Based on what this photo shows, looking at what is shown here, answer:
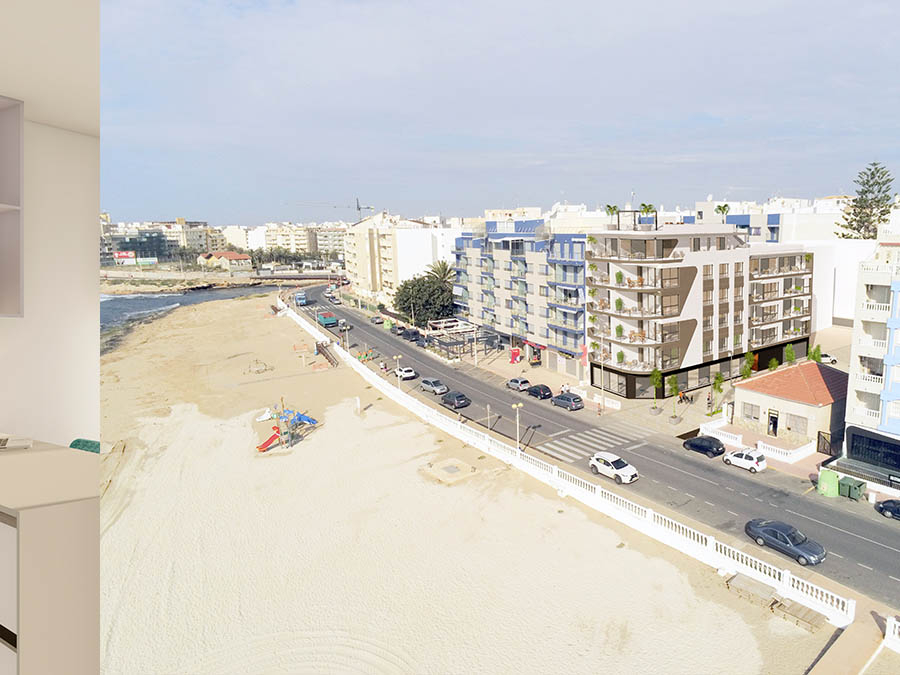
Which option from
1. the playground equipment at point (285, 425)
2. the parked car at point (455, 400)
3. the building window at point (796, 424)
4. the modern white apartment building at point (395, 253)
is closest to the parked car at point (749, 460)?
the building window at point (796, 424)

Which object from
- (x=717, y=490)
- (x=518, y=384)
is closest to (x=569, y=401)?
(x=518, y=384)

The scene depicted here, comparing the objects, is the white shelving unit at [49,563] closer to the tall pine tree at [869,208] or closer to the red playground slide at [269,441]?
the red playground slide at [269,441]

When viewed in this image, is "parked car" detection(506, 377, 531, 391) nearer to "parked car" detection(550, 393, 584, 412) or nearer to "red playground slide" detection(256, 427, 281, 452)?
"parked car" detection(550, 393, 584, 412)

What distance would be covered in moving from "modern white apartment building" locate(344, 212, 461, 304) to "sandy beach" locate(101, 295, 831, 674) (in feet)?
135

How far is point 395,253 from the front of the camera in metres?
68.0

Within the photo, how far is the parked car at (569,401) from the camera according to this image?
102 feet

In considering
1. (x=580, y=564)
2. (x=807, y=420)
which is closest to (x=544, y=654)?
(x=580, y=564)

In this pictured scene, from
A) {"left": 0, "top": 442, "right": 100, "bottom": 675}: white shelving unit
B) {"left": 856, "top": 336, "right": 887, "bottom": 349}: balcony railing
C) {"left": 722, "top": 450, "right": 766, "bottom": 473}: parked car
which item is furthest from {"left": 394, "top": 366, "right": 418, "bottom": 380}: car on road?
{"left": 0, "top": 442, "right": 100, "bottom": 675}: white shelving unit

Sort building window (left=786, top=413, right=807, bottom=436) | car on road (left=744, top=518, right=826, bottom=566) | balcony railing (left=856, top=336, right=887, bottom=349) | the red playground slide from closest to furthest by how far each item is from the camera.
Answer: car on road (left=744, top=518, right=826, bottom=566), balcony railing (left=856, top=336, right=887, bottom=349), building window (left=786, top=413, right=807, bottom=436), the red playground slide

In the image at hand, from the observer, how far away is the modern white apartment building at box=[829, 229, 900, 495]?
21.0 meters

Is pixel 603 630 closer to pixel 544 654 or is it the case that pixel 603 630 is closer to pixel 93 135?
pixel 544 654

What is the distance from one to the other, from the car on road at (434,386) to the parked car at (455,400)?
60.6 inches

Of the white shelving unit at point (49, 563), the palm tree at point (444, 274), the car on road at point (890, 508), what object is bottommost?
the car on road at point (890, 508)

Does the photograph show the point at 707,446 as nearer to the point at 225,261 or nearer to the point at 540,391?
the point at 540,391
